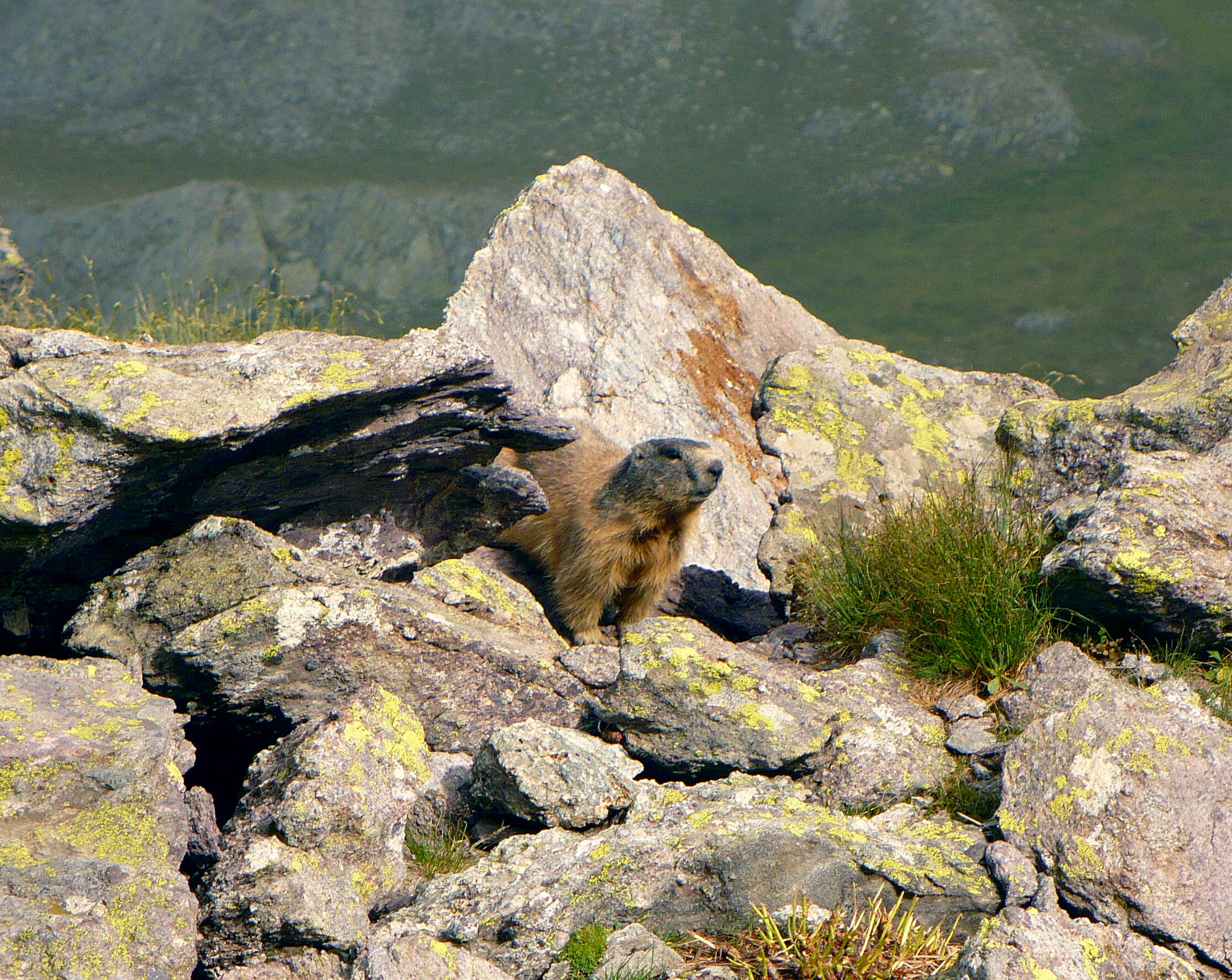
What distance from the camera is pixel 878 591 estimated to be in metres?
7.28

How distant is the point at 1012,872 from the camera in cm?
486

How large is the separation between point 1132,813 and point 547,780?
280 centimetres

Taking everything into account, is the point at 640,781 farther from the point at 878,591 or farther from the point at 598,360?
the point at 598,360

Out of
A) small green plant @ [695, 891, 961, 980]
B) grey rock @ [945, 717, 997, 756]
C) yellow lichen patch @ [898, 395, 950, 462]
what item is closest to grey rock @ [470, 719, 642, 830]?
small green plant @ [695, 891, 961, 980]

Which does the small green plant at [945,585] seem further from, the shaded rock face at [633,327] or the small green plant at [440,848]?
the small green plant at [440,848]

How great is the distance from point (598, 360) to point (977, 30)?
35.7m

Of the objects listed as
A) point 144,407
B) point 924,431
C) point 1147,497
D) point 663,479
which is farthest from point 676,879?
point 924,431

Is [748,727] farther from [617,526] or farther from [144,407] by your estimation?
[144,407]

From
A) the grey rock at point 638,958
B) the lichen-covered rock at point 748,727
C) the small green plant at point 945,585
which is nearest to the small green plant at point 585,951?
the grey rock at point 638,958

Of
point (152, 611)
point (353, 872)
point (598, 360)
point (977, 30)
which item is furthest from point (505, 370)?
point (977, 30)

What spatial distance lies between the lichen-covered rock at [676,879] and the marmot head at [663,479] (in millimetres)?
3201

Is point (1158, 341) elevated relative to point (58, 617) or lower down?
lower down

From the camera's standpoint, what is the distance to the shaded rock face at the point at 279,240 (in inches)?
1390

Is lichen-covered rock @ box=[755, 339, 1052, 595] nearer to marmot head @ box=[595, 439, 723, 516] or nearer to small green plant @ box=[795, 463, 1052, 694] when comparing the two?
small green plant @ box=[795, 463, 1052, 694]
